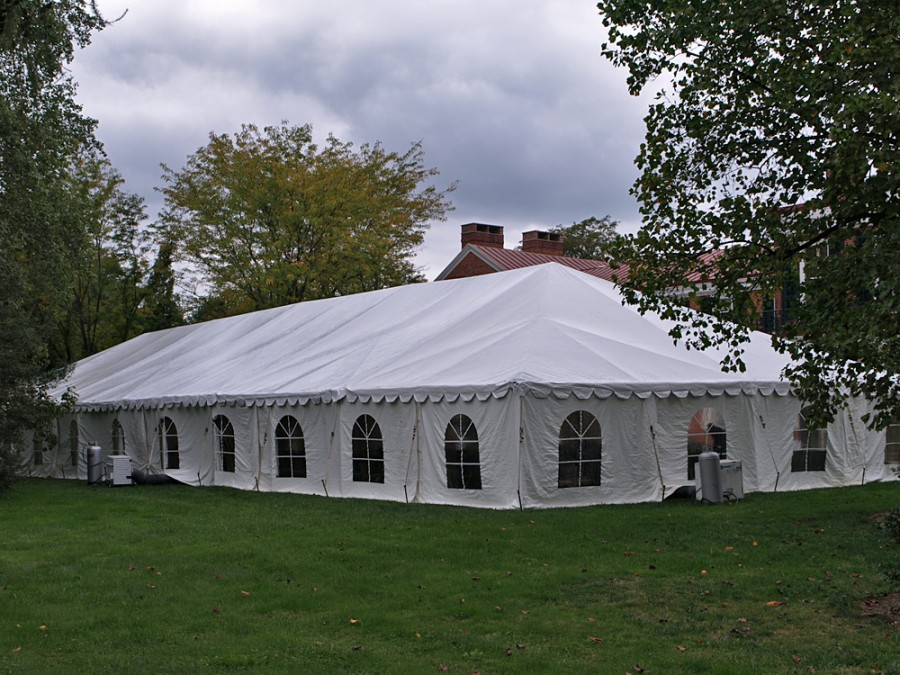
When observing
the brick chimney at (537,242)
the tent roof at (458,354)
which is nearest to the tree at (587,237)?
the brick chimney at (537,242)

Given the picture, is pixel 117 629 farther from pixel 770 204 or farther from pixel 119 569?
pixel 770 204

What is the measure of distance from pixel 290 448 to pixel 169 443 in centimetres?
536

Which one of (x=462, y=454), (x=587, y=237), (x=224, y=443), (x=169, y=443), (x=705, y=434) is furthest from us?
(x=587, y=237)

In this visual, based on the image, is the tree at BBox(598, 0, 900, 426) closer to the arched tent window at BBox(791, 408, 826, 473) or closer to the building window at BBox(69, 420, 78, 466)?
the arched tent window at BBox(791, 408, 826, 473)

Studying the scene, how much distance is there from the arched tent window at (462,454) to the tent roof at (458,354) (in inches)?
21.1

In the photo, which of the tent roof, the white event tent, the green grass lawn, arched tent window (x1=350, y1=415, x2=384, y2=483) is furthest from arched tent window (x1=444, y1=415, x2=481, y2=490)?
arched tent window (x1=350, y1=415, x2=384, y2=483)

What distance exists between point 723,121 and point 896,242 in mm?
2731

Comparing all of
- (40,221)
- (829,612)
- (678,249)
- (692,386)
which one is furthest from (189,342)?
(829,612)

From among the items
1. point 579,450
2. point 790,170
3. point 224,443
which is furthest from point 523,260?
point 790,170

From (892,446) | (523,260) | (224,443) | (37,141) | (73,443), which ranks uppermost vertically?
(523,260)

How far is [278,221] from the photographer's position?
36406mm

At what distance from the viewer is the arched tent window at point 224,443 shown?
21328 mm

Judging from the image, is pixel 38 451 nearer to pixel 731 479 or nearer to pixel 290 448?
pixel 290 448

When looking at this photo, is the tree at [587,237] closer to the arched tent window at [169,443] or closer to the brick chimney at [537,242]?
the brick chimney at [537,242]
